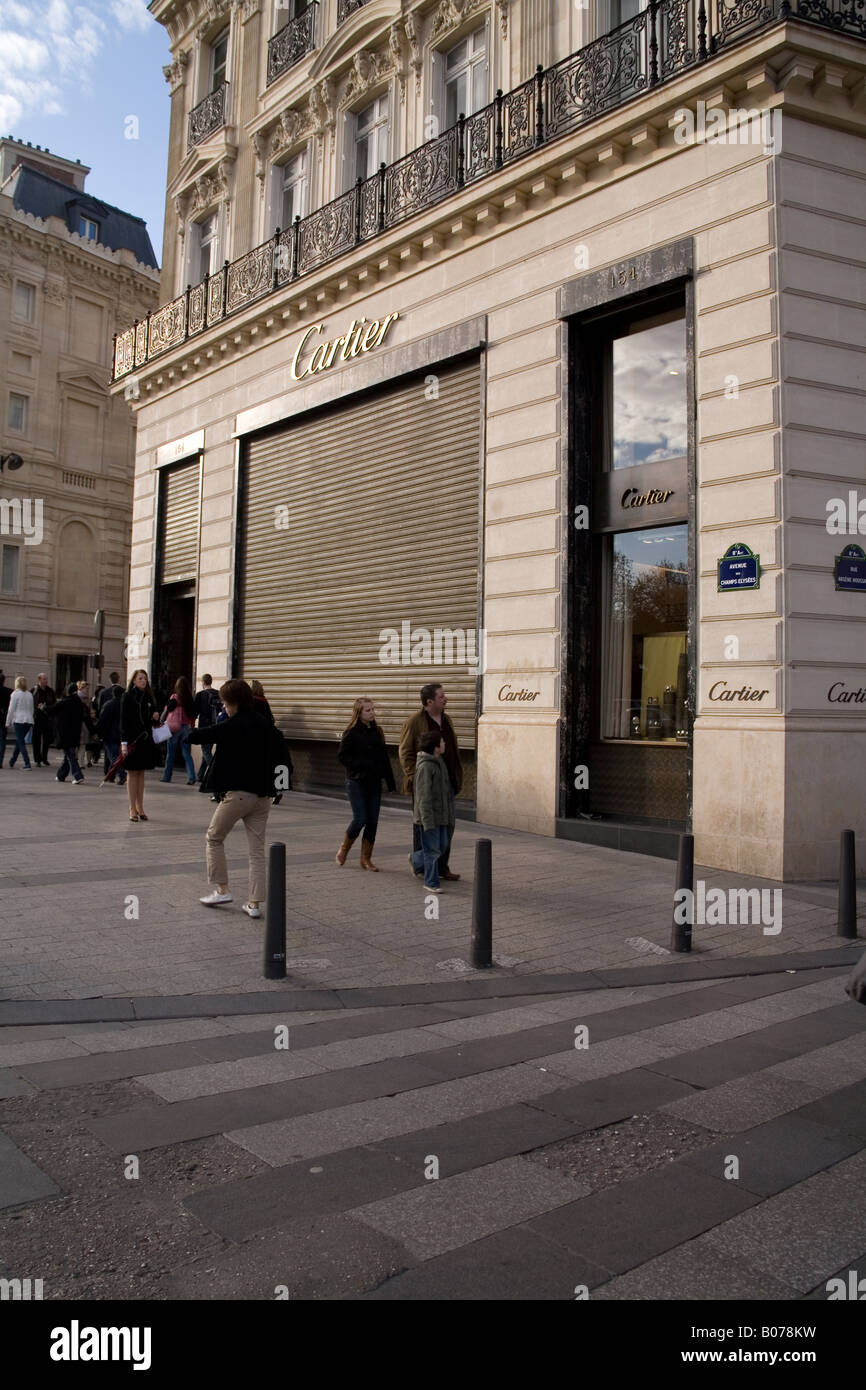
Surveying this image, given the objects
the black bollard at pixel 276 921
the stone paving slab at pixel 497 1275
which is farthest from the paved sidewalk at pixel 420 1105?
the black bollard at pixel 276 921

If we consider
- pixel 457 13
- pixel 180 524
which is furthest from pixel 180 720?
pixel 457 13

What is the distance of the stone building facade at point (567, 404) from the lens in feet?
33.9

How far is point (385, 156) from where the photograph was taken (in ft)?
55.1

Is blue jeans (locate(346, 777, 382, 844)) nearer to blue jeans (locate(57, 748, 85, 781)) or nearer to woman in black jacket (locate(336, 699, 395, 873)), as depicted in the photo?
woman in black jacket (locate(336, 699, 395, 873))

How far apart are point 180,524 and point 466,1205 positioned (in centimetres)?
2018

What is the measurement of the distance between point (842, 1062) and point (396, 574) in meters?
11.4

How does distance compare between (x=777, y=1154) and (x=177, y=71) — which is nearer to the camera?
(x=777, y=1154)

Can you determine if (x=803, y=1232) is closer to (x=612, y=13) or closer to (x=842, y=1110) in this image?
(x=842, y=1110)

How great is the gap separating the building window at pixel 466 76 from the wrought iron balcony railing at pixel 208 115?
724 cm

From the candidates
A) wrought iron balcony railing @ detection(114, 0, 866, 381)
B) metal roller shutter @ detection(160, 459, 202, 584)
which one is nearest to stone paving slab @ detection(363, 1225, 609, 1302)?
wrought iron balcony railing @ detection(114, 0, 866, 381)

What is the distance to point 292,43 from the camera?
1886cm

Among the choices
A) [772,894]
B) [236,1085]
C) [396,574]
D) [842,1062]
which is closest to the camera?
[236,1085]
